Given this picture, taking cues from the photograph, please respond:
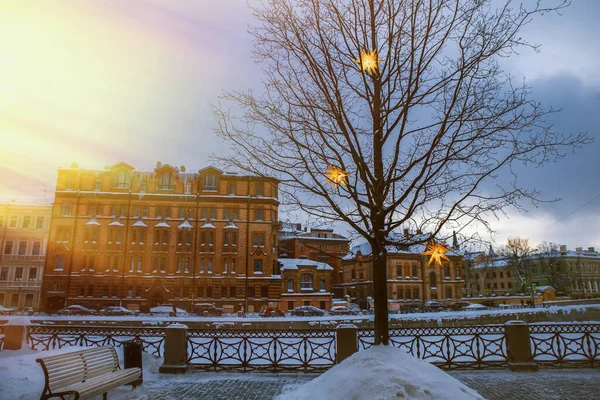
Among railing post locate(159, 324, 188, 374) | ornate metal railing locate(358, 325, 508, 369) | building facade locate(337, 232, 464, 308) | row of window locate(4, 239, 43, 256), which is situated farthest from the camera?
building facade locate(337, 232, 464, 308)

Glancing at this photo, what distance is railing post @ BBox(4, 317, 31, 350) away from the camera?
44.3 ft

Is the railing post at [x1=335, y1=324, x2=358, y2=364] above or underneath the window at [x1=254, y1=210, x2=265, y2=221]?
underneath

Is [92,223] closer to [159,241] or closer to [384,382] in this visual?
[159,241]

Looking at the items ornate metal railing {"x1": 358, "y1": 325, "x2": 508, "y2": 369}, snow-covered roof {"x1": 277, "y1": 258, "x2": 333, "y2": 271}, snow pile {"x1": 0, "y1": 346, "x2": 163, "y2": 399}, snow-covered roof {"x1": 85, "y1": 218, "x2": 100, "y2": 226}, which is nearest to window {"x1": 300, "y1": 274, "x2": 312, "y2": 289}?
snow-covered roof {"x1": 277, "y1": 258, "x2": 333, "y2": 271}

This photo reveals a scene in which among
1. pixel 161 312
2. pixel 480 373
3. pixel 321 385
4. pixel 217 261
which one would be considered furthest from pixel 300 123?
pixel 217 261

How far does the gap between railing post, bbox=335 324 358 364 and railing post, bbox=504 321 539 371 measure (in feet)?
14.8

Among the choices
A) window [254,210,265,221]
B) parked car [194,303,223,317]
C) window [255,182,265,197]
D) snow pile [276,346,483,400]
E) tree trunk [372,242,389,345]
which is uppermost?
window [255,182,265,197]

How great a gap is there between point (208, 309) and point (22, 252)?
25.6 metres

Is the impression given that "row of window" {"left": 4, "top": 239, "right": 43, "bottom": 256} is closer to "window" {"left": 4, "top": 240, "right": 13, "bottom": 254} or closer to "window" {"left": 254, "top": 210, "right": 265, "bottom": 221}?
"window" {"left": 4, "top": 240, "right": 13, "bottom": 254}

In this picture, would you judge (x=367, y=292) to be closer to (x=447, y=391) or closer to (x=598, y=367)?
(x=598, y=367)

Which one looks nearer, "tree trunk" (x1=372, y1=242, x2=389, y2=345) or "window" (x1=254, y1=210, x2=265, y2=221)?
"tree trunk" (x1=372, y1=242, x2=389, y2=345)

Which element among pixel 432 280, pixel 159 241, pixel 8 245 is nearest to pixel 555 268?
pixel 432 280

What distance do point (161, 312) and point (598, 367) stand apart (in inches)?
1456

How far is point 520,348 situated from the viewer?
37.6 feet
